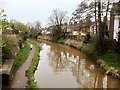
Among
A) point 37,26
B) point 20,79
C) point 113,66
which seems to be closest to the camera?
point 20,79

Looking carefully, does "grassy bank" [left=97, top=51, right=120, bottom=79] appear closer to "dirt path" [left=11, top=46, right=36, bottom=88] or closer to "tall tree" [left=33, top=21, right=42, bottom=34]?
A: "dirt path" [left=11, top=46, right=36, bottom=88]

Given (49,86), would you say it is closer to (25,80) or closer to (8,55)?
(25,80)

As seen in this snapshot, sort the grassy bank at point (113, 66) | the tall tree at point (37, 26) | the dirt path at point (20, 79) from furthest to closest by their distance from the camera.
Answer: the tall tree at point (37, 26) < the grassy bank at point (113, 66) < the dirt path at point (20, 79)

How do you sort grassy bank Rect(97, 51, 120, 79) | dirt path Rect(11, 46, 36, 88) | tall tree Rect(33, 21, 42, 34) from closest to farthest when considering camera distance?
dirt path Rect(11, 46, 36, 88) → grassy bank Rect(97, 51, 120, 79) → tall tree Rect(33, 21, 42, 34)

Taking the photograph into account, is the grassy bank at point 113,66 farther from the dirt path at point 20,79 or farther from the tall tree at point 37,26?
the tall tree at point 37,26

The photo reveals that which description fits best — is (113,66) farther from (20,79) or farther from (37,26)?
(37,26)

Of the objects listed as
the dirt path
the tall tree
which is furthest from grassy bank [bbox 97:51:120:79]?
the tall tree

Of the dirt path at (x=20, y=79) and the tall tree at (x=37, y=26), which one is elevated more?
the tall tree at (x=37, y=26)

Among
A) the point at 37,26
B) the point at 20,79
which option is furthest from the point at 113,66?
the point at 37,26

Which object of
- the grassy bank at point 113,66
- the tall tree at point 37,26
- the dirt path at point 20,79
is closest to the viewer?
the dirt path at point 20,79

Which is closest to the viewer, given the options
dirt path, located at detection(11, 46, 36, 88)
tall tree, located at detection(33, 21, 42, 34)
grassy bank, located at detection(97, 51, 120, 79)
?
dirt path, located at detection(11, 46, 36, 88)

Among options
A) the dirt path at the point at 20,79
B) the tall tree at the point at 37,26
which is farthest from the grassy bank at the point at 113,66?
the tall tree at the point at 37,26

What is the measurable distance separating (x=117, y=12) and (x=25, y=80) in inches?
522

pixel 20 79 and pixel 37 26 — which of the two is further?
pixel 37 26
